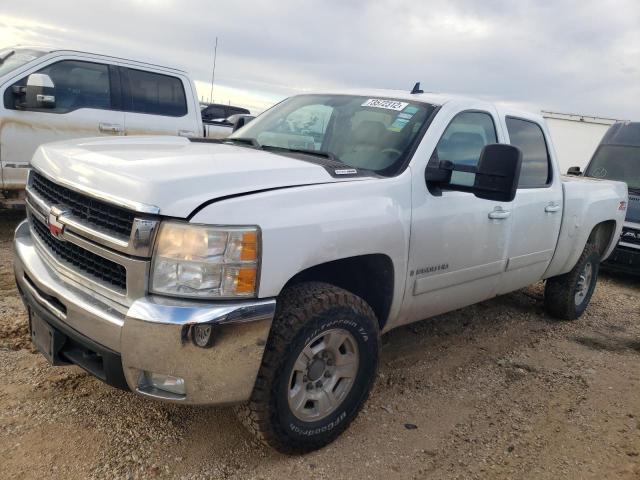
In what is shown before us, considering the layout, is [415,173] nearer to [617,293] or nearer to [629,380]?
[629,380]

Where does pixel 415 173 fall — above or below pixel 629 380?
above

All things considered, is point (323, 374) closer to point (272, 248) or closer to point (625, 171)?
point (272, 248)

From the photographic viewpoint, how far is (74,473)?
8.04 ft

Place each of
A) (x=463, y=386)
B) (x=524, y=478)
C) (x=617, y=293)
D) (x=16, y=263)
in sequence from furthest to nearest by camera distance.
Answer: (x=617, y=293) < (x=463, y=386) < (x=16, y=263) < (x=524, y=478)

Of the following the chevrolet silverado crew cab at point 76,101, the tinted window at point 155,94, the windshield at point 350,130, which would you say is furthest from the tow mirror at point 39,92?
the windshield at point 350,130

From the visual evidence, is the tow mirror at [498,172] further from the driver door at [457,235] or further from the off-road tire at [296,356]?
the off-road tire at [296,356]

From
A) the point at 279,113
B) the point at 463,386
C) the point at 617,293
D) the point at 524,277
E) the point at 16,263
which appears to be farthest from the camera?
the point at 617,293

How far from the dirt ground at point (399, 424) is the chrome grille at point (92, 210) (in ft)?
3.55

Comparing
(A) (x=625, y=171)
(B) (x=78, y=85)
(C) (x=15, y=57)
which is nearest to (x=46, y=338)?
(B) (x=78, y=85)

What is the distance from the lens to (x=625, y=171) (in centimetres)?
828

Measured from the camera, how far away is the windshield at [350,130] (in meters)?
3.22

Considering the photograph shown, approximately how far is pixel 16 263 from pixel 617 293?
667 cm

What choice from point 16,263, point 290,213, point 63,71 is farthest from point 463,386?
point 63,71

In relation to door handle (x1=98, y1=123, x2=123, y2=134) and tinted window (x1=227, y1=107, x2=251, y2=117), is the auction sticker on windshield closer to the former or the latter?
door handle (x1=98, y1=123, x2=123, y2=134)
